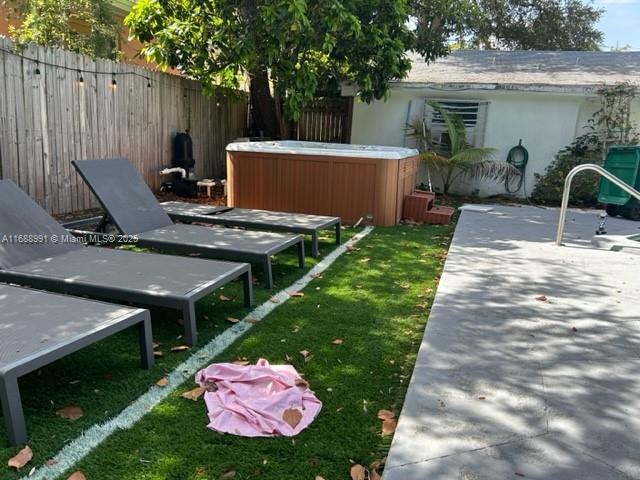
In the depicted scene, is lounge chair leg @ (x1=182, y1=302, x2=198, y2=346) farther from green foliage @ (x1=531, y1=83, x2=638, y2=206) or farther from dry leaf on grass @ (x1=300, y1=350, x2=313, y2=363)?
green foliage @ (x1=531, y1=83, x2=638, y2=206)

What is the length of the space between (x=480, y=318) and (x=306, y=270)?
5.85 ft

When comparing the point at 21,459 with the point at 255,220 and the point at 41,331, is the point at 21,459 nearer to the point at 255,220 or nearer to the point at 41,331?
the point at 41,331

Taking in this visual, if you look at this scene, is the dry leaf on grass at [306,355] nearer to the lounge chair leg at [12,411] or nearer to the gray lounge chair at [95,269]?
the gray lounge chair at [95,269]

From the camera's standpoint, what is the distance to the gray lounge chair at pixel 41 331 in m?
2.05

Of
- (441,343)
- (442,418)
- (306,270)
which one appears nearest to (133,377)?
(442,418)

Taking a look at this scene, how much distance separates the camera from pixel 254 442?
2.21 metres

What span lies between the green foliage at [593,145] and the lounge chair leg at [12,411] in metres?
10.2

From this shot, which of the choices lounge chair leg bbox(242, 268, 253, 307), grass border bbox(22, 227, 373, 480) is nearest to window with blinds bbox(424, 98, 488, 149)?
grass border bbox(22, 227, 373, 480)

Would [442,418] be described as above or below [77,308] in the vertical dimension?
below

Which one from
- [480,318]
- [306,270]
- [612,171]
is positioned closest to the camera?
[480,318]

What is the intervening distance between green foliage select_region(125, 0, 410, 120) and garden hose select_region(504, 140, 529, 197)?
3039 mm

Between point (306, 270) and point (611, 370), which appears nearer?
point (611, 370)

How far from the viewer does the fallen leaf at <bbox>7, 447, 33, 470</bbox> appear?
197 centimetres

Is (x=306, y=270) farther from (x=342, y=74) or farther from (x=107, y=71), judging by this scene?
(x=342, y=74)
